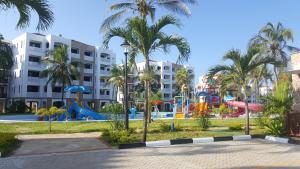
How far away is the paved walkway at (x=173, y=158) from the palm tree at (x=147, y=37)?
10.4ft

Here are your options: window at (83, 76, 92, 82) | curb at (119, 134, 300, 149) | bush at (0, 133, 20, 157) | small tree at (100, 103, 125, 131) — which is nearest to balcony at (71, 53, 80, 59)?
window at (83, 76, 92, 82)

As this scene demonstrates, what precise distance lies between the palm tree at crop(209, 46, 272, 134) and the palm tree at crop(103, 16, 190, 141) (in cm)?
337

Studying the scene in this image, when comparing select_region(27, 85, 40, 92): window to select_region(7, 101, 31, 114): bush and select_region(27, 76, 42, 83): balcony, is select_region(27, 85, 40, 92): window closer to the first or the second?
select_region(27, 76, 42, 83): balcony

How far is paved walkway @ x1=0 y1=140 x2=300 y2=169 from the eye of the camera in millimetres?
9102

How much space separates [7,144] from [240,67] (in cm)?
1155

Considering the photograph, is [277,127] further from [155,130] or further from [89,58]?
[89,58]

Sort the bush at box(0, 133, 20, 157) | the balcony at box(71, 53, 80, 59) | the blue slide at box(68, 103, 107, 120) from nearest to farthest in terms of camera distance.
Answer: the bush at box(0, 133, 20, 157) → the blue slide at box(68, 103, 107, 120) → the balcony at box(71, 53, 80, 59)

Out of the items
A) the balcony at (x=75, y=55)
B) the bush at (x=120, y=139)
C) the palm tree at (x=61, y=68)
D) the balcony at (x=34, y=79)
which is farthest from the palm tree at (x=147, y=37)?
the balcony at (x=75, y=55)

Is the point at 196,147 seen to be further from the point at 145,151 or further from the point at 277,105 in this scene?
the point at 277,105

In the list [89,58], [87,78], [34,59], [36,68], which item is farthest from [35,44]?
[87,78]

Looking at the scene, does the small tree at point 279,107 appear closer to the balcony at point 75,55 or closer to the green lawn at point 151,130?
the green lawn at point 151,130

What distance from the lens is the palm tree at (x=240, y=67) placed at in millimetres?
16578

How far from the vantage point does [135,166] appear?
29.5 ft

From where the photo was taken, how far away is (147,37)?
46.3ft
